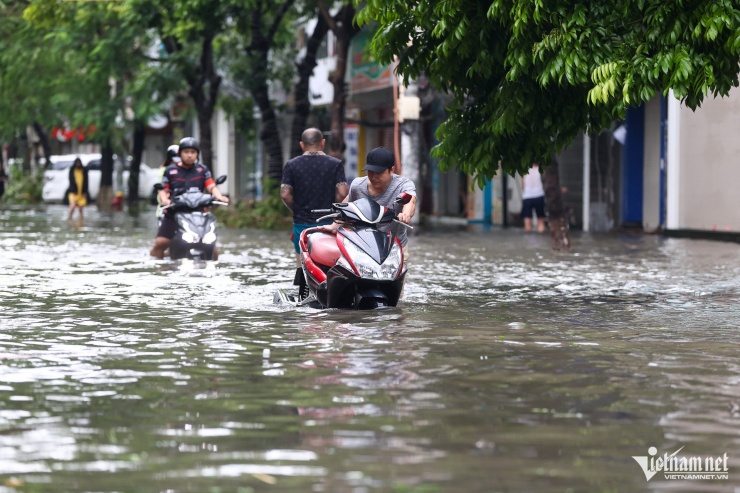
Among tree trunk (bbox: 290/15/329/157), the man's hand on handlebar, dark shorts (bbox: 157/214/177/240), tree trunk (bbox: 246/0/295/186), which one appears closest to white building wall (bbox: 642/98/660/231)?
tree trunk (bbox: 290/15/329/157)

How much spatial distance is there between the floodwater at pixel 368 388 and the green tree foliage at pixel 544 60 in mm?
1499

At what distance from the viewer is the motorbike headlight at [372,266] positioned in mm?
12336

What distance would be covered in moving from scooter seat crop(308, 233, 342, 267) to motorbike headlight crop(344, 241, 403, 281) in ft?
1.31

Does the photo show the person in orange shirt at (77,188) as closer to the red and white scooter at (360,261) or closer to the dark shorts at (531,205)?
the dark shorts at (531,205)

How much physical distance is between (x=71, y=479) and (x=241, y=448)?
0.84 m

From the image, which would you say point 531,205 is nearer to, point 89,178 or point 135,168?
point 135,168

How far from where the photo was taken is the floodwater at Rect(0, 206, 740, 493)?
5.93 meters

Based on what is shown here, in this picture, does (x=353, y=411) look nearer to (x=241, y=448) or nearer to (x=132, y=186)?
(x=241, y=448)

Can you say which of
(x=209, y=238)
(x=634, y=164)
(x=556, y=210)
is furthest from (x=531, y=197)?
(x=209, y=238)

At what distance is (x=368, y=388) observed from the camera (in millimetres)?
8109

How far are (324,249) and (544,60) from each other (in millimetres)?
2351

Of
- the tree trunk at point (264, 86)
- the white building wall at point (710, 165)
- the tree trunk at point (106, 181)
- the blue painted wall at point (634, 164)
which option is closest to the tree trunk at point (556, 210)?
the white building wall at point (710, 165)

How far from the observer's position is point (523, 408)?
7449mm

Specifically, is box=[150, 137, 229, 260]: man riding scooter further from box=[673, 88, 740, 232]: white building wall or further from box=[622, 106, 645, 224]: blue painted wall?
box=[622, 106, 645, 224]: blue painted wall
